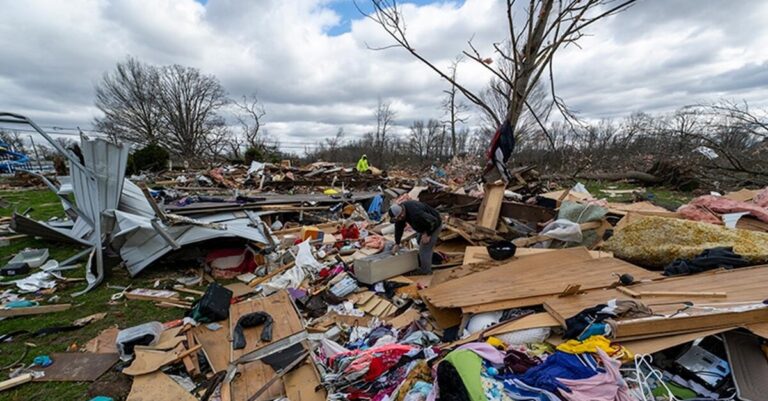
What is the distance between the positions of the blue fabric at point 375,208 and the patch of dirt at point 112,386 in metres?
6.82

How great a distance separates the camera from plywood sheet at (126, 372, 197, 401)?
2592mm

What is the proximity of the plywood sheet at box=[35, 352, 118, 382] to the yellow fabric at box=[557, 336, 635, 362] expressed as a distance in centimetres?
395

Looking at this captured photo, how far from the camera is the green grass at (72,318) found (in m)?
2.78

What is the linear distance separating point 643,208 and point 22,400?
8.99m

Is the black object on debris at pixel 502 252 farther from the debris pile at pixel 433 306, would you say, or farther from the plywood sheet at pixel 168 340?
the plywood sheet at pixel 168 340

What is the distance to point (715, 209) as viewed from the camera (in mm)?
5578

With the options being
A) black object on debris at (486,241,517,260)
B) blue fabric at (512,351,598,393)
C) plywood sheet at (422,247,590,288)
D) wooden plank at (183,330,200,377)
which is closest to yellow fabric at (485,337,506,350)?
blue fabric at (512,351,598,393)

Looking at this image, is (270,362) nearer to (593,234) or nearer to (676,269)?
(676,269)

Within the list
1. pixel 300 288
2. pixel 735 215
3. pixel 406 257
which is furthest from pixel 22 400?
pixel 735 215

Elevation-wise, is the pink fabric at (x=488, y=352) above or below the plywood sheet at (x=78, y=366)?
above

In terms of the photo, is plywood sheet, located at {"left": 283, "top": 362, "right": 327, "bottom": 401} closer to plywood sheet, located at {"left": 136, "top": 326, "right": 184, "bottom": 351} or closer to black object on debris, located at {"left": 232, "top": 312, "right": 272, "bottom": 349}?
black object on debris, located at {"left": 232, "top": 312, "right": 272, "bottom": 349}

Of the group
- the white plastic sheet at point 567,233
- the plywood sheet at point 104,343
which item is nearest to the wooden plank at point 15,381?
the plywood sheet at point 104,343

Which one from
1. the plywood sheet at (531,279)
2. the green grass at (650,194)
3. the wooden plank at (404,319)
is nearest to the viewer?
the plywood sheet at (531,279)

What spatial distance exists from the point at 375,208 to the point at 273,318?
6.49 meters
